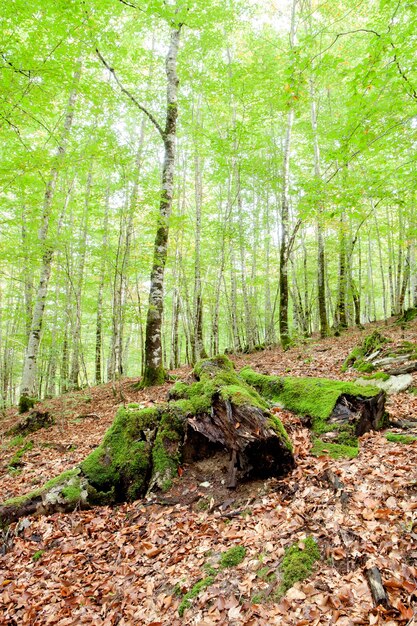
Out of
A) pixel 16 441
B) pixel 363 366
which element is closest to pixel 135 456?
pixel 16 441

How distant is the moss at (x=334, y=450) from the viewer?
15.0 feet

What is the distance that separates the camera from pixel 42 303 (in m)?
11.3

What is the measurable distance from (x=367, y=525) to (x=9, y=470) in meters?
6.92

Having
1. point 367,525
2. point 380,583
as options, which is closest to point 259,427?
point 367,525

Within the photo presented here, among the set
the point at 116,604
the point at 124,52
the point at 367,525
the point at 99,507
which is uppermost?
the point at 124,52

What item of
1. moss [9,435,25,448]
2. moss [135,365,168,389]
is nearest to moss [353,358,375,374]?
moss [135,365,168,389]

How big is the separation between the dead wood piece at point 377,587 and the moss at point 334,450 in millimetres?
1994

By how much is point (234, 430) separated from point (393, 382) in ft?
15.7

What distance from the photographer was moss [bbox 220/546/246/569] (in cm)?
334

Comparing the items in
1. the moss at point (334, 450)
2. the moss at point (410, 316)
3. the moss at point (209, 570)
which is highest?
the moss at point (410, 316)

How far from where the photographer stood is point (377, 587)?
2482mm

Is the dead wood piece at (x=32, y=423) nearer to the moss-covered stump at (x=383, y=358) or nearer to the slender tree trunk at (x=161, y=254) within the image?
the slender tree trunk at (x=161, y=254)

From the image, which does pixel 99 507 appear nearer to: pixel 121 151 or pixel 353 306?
pixel 121 151

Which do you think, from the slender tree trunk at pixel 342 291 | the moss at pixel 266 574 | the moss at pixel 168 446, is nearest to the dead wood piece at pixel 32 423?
the moss at pixel 168 446
